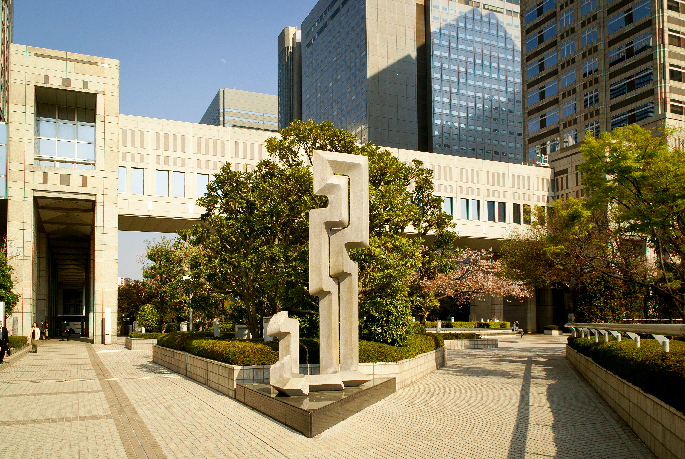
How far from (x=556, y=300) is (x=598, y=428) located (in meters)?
52.3

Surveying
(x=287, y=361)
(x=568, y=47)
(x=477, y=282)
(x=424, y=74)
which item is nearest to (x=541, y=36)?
(x=568, y=47)

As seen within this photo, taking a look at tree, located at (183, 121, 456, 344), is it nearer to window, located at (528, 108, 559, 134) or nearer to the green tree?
the green tree

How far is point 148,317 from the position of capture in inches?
1516

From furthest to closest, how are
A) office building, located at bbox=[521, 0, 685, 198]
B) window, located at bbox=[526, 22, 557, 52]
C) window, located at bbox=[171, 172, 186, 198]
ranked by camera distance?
window, located at bbox=[526, 22, 557, 52] < office building, located at bbox=[521, 0, 685, 198] < window, located at bbox=[171, 172, 186, 198]

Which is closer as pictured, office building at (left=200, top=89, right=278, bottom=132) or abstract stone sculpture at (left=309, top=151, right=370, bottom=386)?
abstract stone sculpture at (left=309, top=151, right=370, bottom=386)

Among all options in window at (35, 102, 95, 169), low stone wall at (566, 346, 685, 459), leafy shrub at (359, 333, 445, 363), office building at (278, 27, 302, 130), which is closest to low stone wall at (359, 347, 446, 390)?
leafy shrub at (359, 333, 445, 363)

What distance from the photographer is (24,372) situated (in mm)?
20672

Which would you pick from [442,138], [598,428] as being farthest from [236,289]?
[442,138]

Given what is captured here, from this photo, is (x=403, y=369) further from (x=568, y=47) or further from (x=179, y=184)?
(x=568, y=47)

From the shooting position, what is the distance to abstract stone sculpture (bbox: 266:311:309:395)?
11.7m

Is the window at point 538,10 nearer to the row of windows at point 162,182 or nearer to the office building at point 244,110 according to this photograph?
the row of windows at point 162,182

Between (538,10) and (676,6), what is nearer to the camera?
(676,6)

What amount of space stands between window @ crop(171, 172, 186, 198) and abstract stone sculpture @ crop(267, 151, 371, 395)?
96.2ft

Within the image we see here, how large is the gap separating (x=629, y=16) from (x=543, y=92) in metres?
15.7
